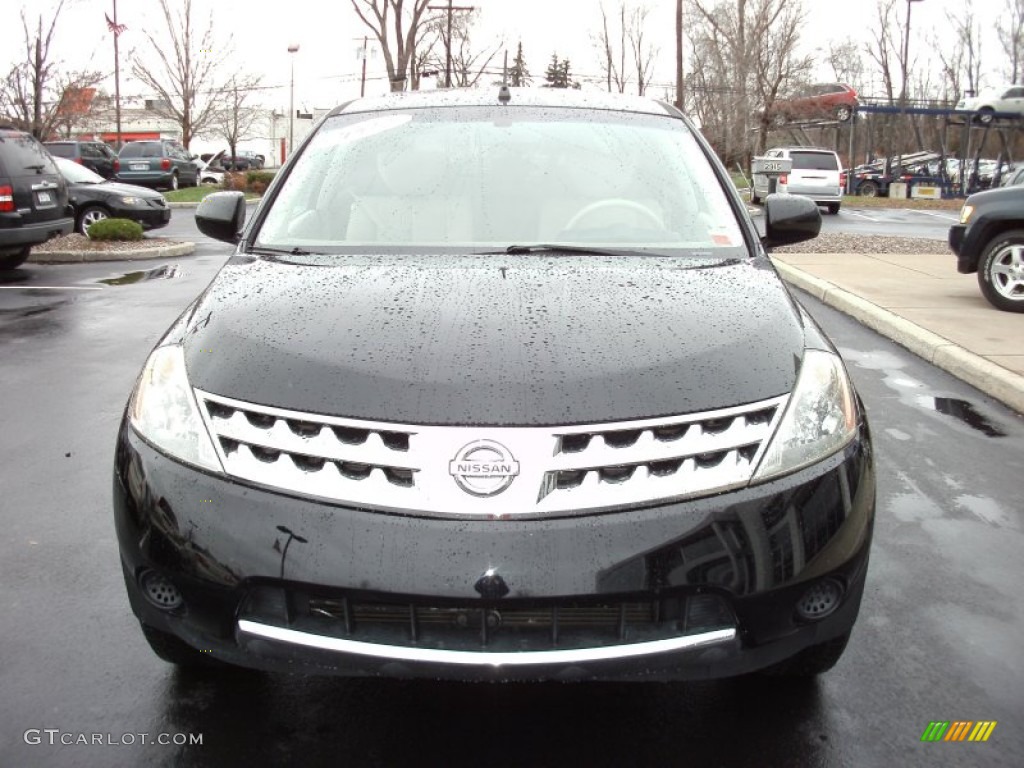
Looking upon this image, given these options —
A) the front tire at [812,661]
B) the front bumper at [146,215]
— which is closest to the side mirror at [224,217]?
the front tire at [812,661]

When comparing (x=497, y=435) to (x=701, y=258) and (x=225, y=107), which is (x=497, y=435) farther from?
(x=225, y=107)

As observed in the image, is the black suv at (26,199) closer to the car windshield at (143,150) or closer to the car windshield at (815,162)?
the car windshield at (815,162)

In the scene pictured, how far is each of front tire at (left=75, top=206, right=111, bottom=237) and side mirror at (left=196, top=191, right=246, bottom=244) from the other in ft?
44.6

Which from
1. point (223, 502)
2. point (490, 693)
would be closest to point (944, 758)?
point (490, 693)

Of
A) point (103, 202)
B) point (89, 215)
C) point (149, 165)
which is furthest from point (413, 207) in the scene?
point (149, 165)

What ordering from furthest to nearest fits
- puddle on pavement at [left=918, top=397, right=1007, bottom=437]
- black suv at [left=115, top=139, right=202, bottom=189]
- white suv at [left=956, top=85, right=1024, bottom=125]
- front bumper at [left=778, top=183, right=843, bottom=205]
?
white suv at [left=956, top=85, right=1024, bottom=125]
black suv at [left=115, top=139, right=202, bottom=189]
front bumper at [left=778, top=183, right=843, bottom=205]
puddle on pavement at [left=918, top=397, right=1007, bottom=437]

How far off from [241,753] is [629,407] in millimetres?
1240

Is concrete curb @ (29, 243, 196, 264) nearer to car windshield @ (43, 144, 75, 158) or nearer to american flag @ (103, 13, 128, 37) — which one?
car windshield @ (43, 144, 75, 158)

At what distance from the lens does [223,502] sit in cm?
201

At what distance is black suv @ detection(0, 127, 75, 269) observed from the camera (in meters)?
11.1

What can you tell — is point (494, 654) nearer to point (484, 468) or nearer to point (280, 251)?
point (484, 468)

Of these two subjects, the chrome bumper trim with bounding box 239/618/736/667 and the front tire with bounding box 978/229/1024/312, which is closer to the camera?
the chrome bumper trim with bounding box 239/618/736/667

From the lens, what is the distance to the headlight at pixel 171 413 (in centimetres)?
210

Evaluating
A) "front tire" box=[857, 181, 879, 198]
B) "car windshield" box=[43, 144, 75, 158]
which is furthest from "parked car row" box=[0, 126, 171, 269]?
"front tire" box=[857, 181, 879, 198]
